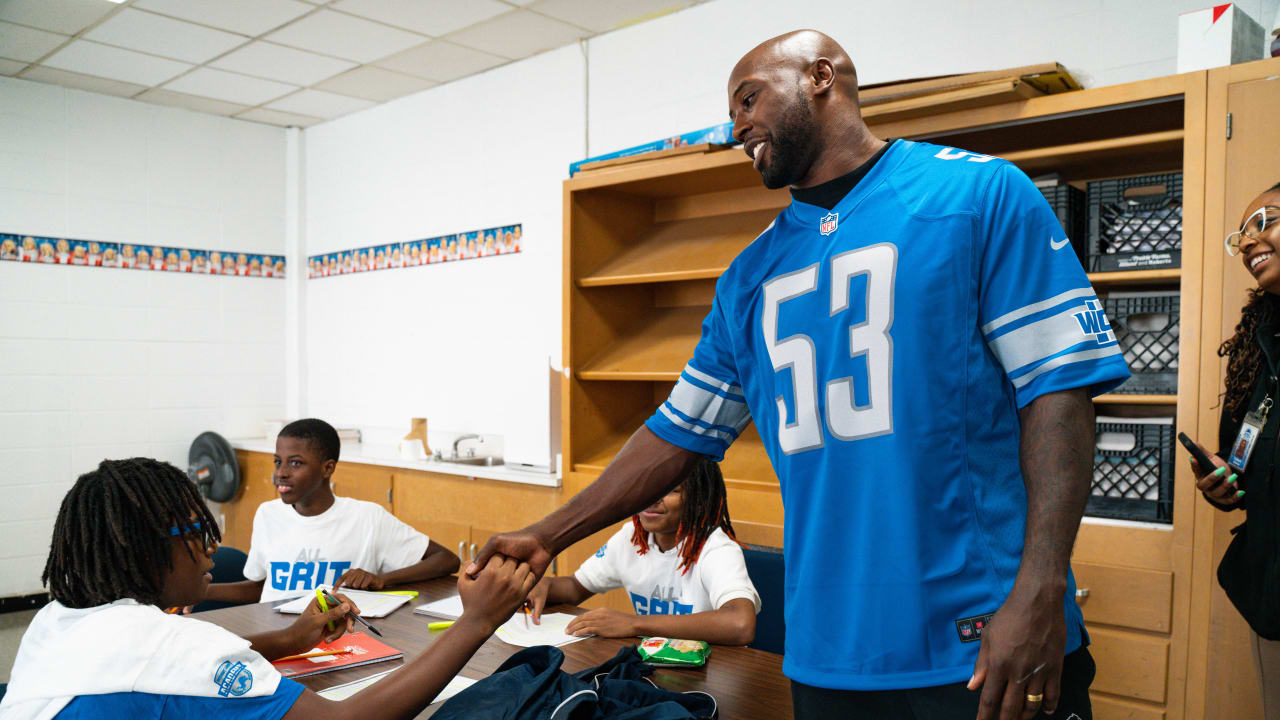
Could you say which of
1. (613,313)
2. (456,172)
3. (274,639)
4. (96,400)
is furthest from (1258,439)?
(96,400)

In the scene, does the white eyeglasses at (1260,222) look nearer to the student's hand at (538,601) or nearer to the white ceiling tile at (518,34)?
the student's hand at (538,601)

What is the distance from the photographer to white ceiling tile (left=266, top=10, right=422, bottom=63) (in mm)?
4117

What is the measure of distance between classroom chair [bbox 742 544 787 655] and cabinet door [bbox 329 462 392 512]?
2.84m

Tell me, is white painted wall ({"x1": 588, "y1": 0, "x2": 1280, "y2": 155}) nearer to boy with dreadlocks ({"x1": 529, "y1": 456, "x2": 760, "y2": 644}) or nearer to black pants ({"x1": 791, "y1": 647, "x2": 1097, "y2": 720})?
boy with dreadlocks ({"x1": 529, "y1": 456, "x2": 760, "y2": 644})

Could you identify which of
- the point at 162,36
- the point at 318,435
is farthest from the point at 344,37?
the point at 318,435

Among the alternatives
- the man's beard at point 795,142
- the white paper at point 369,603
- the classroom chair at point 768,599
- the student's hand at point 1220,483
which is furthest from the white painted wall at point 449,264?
the man's beard at point 795,142

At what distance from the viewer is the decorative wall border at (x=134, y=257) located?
500 centimetres

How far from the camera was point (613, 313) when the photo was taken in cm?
388

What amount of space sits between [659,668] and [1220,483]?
1.34 meters

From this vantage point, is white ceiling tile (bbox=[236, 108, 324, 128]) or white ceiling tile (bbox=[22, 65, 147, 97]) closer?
white ceiling tile (bbox=[22, 65, 147, 97])

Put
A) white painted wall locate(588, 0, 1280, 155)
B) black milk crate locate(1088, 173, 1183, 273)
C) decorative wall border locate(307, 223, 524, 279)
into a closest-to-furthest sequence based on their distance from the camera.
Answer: black milk crate locate(1088, 173, 1183, 273) → white painted wall locate(588, 0, 1280, 155) → decorative wall border locate(307, 223, 524, 279)

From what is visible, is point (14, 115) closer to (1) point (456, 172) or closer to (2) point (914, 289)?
(1) point (456, 172)

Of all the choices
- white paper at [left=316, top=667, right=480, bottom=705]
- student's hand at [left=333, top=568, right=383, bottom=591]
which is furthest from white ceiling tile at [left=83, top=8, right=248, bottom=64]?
white paper at [left=316, top=667, right=480, bottom=705]

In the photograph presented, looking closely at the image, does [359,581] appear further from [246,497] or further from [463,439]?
[246,497]
